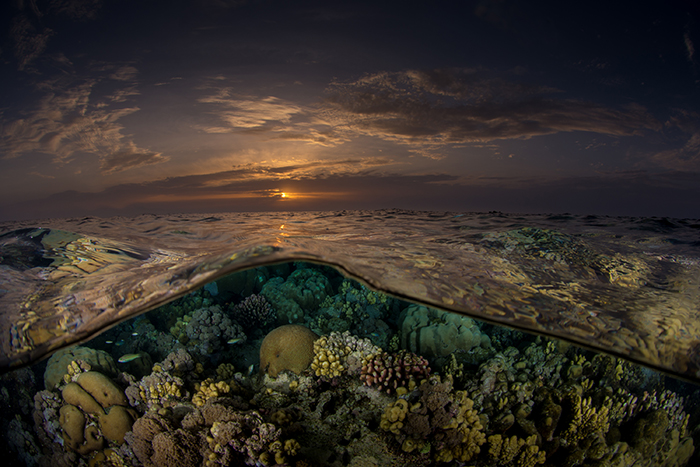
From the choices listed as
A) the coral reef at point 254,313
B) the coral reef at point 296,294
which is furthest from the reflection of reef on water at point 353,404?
the coral reef at point 296,294

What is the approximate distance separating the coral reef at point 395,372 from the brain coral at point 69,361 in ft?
21.1

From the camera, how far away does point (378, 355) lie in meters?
6.73

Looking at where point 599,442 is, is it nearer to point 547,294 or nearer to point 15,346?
point 547,294

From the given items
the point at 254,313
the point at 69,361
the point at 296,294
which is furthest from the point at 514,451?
the point at 69,361

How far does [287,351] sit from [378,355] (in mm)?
2274

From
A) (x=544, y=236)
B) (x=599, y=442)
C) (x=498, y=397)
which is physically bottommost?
(x=599, y=442)

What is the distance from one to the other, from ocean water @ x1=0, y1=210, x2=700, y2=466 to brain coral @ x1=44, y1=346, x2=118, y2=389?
0.04 m

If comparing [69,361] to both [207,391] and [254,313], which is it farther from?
[254,313]

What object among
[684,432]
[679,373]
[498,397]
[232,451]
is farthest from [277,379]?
[684,432]

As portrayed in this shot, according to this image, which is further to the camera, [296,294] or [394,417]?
[296,294]

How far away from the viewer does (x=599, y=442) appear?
627 cm

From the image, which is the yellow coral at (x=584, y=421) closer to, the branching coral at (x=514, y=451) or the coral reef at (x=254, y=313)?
the branching coral at (x=514, y=451)

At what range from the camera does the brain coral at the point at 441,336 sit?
24.8 feet

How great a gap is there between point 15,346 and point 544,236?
31.9 ft
